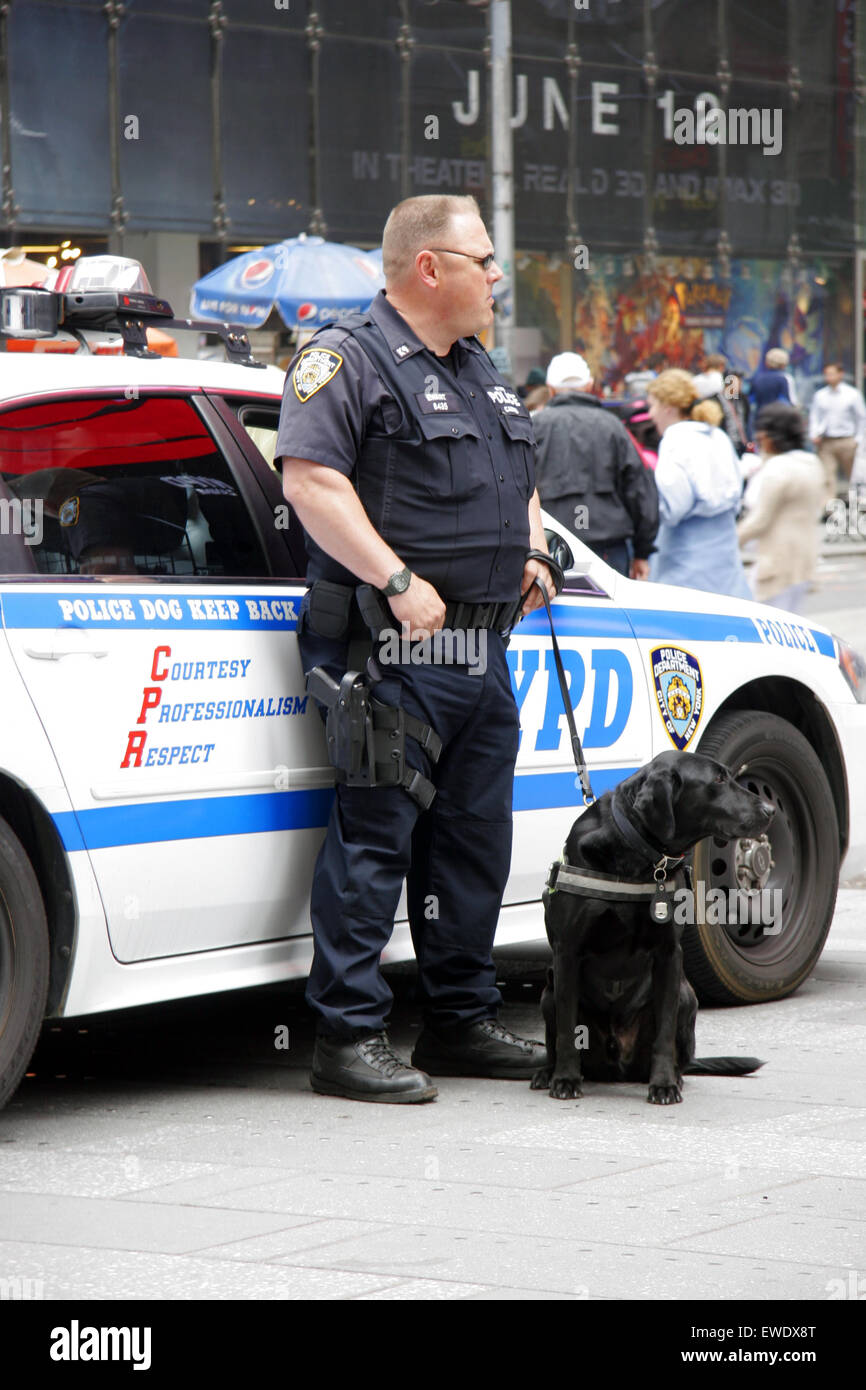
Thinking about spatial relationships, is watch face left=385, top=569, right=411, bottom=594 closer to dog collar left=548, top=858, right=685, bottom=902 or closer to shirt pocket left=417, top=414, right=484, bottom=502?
shirt pocket left=417, top=414, right=484, bottom=502

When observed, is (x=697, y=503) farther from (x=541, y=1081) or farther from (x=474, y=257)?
(x=541, y=1081)

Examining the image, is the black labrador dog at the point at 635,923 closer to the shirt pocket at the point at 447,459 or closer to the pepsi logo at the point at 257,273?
the shirt pocket at the point at 447,459

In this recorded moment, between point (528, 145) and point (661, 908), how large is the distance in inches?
893

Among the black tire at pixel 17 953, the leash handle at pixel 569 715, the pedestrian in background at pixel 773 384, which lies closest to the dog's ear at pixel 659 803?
the leash handle at pixel 569 715

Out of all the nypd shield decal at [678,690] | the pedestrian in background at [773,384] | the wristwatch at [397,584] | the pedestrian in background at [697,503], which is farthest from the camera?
the pedestrian in background at [773,384]

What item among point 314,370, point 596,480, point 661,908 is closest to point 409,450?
point 314,370

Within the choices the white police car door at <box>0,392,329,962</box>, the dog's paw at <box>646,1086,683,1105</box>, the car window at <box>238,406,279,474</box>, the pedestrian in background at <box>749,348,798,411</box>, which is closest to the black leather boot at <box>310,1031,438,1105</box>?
the white police car door at <box>0,392,329,962</box>

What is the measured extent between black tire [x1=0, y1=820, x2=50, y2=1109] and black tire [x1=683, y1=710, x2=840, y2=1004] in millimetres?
2028

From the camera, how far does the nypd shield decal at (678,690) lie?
5812mm

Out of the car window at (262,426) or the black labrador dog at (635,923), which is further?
the car window at (262,426)

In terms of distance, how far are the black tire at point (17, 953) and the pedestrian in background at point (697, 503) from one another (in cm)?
609

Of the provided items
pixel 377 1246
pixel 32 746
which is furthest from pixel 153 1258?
pixel 32 746

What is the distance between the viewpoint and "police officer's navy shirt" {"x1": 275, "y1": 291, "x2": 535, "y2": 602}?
483 centimetres

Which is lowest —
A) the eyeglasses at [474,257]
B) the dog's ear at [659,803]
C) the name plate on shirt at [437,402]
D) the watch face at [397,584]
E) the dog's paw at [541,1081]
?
the dog's paw at [541,1081]
